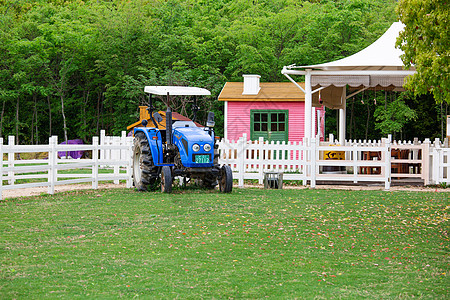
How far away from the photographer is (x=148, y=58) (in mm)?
36094

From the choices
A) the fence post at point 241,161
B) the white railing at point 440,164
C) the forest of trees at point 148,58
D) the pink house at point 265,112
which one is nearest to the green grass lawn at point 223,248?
the fence post at point 241,161

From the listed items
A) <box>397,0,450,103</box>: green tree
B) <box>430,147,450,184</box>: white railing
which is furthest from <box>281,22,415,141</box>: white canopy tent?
<box>397,0,450,103</box>: green tree

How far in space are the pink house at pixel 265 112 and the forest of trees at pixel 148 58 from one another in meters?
5.56

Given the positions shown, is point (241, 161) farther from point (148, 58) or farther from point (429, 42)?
point (148, 58)

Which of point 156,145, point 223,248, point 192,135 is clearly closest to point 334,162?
point 192,135

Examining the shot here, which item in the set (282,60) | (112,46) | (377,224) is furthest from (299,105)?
(377,224)

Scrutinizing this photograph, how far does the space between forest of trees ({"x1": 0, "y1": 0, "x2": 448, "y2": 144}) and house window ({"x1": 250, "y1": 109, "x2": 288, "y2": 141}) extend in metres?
6.08

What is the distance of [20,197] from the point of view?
503 inches

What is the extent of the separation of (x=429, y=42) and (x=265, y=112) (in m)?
19.4

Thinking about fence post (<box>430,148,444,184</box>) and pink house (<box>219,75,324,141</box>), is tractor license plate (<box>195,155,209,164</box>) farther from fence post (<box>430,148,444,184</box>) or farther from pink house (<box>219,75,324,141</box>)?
pink house (<box>219,75,324,141</box>)

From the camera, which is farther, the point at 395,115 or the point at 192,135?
the point at 395,115

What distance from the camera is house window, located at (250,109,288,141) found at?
27.5 metres

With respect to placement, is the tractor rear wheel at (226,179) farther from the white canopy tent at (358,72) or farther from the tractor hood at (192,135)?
the white canopy tent at (358,72)

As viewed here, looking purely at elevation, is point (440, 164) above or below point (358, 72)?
below
